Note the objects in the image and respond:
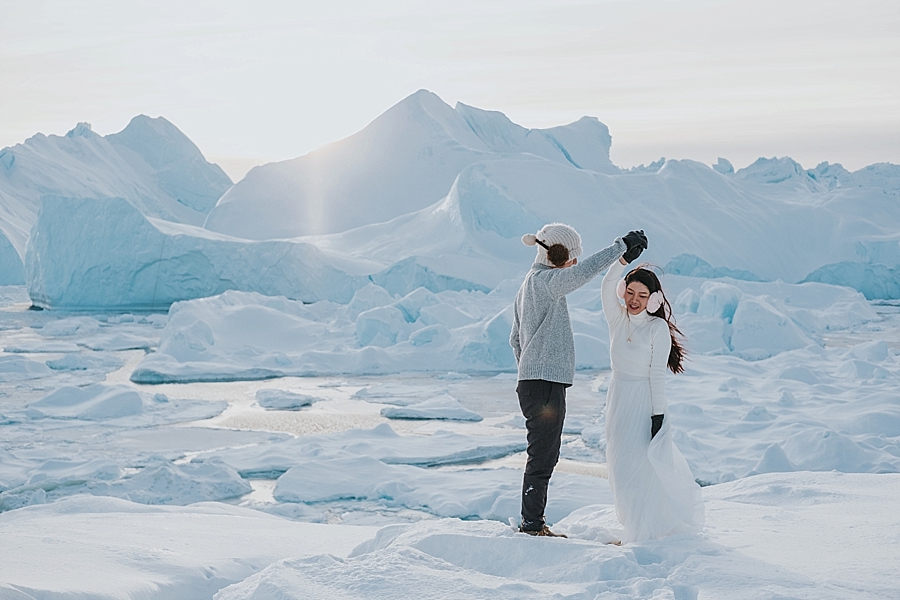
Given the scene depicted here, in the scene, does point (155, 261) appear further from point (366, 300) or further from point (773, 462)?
point (773, 462)

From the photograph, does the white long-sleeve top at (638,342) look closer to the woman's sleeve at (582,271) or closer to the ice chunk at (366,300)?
the woman's sleeve at (582,271)

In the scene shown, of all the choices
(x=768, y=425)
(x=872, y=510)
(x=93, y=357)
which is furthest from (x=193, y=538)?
(x=93, y=357)

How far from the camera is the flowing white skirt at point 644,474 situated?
2.91 metres

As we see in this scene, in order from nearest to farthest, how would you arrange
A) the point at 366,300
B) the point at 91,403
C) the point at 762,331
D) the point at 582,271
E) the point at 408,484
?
the point at 582,271, the point at 408,484, the point at 91,403, the point at 762,331, the point at 366,300

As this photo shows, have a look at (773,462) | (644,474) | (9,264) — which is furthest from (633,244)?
(9,264)

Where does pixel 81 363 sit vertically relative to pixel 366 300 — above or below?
below

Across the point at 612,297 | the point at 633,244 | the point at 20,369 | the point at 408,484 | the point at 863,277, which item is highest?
the point at 863,277

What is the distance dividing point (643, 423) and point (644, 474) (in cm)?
17

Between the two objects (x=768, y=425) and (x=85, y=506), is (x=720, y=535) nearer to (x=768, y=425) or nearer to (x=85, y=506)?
(x=85, y=506)

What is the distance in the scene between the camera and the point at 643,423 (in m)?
2.98

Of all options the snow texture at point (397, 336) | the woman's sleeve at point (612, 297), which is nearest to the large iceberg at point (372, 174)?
the snow texture at point (397, 336)

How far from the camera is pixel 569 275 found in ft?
9.21

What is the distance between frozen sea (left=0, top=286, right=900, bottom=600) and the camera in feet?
8.55

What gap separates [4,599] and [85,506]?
8.53 feet
